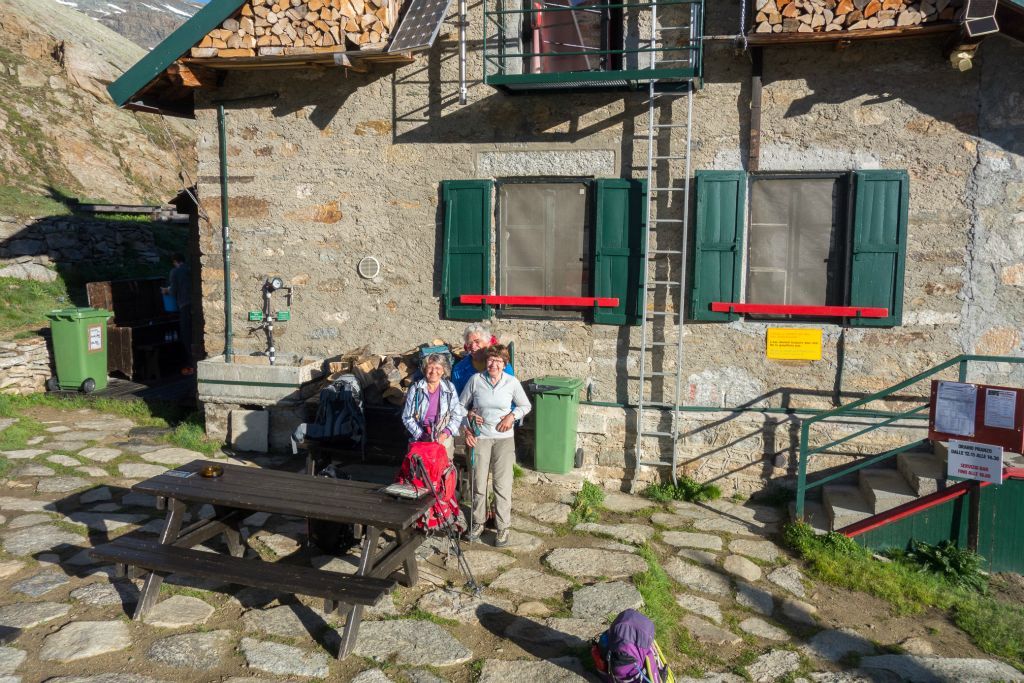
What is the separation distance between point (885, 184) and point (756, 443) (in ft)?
8.61

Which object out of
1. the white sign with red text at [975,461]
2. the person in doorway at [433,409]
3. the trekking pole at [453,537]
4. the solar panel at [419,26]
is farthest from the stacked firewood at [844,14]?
the trekking pole at [453,537]

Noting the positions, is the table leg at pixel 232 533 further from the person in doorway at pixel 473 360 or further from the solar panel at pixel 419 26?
the solar panel at pixel 419 26

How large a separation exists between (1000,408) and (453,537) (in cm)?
431

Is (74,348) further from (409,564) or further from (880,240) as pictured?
(880,240)

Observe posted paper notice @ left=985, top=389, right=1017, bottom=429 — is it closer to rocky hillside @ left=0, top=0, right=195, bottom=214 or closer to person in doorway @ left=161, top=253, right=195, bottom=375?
person in doorway @ left=161, top=253, right=195, bottom=375

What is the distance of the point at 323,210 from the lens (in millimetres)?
8391

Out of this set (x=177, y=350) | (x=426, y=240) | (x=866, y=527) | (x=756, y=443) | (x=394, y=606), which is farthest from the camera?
(x=177, y=350)

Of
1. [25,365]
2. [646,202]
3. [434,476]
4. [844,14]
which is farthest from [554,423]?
[25,365]

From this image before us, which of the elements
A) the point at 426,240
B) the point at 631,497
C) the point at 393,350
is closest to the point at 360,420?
the point at 393,350

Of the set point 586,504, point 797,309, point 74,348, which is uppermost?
point 797,309

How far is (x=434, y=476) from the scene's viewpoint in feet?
18.9

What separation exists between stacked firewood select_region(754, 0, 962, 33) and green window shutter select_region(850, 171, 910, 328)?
49.6 inches

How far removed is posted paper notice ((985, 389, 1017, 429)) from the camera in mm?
6082

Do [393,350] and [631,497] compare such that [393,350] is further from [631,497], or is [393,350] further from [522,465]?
[631,497]
